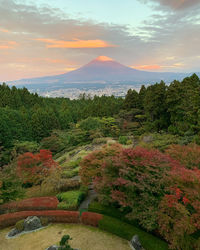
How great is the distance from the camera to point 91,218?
35.5ft

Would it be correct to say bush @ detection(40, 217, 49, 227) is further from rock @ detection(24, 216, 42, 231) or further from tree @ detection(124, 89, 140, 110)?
tree @ detection(124, 89, 140, 110)

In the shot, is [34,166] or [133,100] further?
[133,100]

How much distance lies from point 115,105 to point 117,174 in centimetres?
2900

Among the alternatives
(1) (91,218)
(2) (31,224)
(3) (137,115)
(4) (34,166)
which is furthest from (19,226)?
(3) (137,115)

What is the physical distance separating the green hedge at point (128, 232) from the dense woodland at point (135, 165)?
425 millimetres

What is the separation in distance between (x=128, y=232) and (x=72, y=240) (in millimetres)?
3057

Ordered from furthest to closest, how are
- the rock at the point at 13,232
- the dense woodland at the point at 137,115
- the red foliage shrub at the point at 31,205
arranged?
the dense woodland at the point at 137,115
the red foliage shrub at the point at 31,205
the rock at the point at 13,232

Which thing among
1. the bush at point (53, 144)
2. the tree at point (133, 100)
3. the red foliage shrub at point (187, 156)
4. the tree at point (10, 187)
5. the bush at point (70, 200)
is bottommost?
the bush at point (53, 144)

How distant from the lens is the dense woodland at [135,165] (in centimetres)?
820

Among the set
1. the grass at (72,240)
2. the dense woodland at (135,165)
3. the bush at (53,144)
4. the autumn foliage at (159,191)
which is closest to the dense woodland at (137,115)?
the dense woodland at (135,165)

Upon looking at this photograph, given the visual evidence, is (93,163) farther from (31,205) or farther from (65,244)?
(65,244)

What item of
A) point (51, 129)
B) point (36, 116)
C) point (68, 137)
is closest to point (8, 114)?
point (36, 116)

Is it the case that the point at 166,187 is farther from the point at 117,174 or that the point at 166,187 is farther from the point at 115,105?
the point at 115,105

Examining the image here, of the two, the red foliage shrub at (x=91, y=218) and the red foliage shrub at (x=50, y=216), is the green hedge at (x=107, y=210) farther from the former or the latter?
the red foliage shrub at (x=50, y=216)
